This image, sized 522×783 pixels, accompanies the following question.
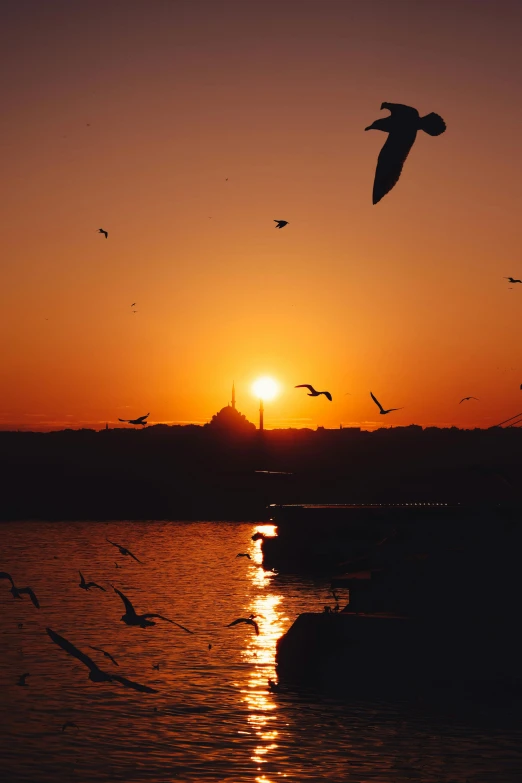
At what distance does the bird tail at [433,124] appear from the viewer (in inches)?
608

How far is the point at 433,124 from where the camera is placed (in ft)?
51.5

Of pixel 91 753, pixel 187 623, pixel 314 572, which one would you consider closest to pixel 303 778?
pixel 91 753

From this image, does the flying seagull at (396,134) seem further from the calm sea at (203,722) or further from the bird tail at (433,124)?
the calm sea at (203,722)

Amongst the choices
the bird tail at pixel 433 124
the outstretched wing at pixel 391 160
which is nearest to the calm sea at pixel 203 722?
the outstretched wing at pixel 391 160

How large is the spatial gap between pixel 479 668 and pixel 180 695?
922cm

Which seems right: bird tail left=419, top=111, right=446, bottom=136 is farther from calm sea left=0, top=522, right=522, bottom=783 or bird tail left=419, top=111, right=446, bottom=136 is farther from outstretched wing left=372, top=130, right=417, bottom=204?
calm sea left=0, top=522, right=522, bottom=783

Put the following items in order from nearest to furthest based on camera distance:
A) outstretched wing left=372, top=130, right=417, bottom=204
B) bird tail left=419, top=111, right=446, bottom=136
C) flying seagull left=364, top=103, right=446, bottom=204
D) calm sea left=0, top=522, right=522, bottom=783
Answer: outstretched wing left=372, top=130, right=417, bottom=204 < flying seagull left=364, top=103, right=446, bottom=204 < bird tail left=419, top=111, right=446, bottom=136 < calm sea left=0, top=522, right=522, bottom=783

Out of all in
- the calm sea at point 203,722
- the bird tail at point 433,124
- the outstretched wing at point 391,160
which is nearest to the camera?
the outstretched wing at point 391,160

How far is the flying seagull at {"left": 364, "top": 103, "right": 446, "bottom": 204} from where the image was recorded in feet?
50.0

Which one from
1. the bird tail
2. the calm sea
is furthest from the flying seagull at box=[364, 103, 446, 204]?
the calm sea

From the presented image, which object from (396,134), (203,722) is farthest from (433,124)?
(203,722)

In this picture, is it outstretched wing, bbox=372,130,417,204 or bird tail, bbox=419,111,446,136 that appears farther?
bird tail, bbox=419,111,446,136

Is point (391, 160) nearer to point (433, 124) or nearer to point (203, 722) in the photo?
point (433, 124)

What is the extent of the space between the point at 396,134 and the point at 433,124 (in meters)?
0.68
